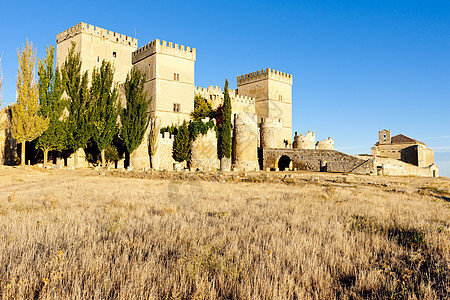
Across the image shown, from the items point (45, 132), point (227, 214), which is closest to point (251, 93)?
point (45, 132)

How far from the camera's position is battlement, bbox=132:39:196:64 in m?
31.3

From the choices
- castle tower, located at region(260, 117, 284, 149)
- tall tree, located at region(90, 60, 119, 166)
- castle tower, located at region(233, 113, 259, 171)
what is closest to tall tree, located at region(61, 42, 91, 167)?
tall tree, located at region(90, 60, 119, 166)

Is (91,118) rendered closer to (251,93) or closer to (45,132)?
(45,132)

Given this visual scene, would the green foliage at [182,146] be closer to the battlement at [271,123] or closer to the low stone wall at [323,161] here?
the low stone wall at [323,161]

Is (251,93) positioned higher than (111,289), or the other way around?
(251,93)

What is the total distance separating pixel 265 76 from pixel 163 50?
55.9 feet

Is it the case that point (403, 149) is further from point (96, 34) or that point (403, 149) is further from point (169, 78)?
point (96, 34)

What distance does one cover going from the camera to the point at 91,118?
Answer: 2633 cm

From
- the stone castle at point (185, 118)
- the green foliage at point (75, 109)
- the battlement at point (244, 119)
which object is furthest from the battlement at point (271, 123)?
the green foliage at point (75, 109)

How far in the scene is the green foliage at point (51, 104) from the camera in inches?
963

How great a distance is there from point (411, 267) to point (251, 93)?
42.6m

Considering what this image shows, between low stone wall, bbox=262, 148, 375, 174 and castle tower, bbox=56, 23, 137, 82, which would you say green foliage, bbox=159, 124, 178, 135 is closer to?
castle tower, bbox=56, 23, 137, 82

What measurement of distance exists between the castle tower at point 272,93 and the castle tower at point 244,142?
1186 cm

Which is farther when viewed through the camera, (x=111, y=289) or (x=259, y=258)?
(x=259, y=258)
